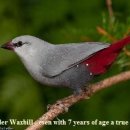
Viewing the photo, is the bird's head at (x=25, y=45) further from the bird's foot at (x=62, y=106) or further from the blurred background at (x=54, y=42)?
the blurred background at (x=54, y=42)

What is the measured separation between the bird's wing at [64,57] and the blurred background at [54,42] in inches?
11.5

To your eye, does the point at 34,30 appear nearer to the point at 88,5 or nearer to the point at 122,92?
the point at 88,5

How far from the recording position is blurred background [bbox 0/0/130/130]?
1.53 metres

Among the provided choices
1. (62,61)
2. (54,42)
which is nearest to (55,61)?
(62,61)

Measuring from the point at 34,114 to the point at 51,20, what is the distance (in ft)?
1.00

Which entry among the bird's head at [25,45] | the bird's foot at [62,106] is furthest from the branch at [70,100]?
the bird's head at [25,45]

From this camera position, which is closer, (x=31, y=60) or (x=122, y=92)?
(x=31, y=60)

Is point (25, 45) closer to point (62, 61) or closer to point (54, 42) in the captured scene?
point (62, 61)

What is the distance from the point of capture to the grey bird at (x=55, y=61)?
1107mm

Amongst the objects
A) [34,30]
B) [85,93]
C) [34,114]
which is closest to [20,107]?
[34,114]

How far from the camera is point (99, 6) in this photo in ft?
5.46

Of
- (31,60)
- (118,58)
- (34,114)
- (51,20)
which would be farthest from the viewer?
(51,20)

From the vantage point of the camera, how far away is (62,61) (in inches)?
44.3

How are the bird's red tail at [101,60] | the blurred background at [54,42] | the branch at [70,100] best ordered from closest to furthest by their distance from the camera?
1. the branch at [70,100]
2. the bird's red tail at [101,60]
3. the blurred background at [54,42]
